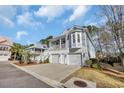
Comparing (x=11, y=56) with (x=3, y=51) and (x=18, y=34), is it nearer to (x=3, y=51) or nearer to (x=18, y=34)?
(x=3, y=51)

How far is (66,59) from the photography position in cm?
1720

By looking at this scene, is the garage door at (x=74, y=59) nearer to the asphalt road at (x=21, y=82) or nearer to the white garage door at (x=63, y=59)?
the white garage door at (x=63, y=59)

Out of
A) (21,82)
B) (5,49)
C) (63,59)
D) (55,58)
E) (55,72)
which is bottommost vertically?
(21,82)

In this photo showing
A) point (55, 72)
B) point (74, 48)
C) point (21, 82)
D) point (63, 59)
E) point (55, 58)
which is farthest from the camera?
point (55, 58)

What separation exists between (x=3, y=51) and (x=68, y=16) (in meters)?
23.4

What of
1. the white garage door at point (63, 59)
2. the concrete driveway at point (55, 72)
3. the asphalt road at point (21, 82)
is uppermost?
the white garage door at point (63, 59)

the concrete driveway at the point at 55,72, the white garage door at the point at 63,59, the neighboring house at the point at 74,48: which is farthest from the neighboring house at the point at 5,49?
the concrete driveway at the point at 55,72

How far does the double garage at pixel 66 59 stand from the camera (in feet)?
51.9

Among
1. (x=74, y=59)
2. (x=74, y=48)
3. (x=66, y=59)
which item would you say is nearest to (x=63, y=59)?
(x=66, y=59)

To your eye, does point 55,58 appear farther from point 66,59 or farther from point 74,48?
point 74,48

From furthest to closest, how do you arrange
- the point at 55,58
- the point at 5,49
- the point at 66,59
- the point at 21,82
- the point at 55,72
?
the point at 5,49 < the point at 55,58 < the point at 66,59 < the point at 55,72 < the point at 21,82

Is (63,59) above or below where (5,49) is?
below

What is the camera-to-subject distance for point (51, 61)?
2002 cm
